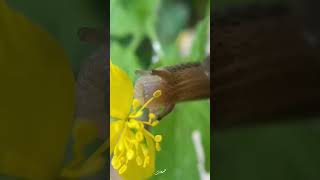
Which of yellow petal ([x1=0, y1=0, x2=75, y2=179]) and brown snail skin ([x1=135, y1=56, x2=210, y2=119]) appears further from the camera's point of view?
brown snail skin ([x1=135, y1=56, x2=210, y2=119])

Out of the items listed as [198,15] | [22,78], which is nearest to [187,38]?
[198,15]

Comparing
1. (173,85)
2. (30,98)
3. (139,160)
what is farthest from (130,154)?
(30,98)

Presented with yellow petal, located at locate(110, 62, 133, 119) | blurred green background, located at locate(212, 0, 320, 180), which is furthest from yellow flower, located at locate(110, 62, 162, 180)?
blurred green background, located at locate(212, 0, 320, 180)

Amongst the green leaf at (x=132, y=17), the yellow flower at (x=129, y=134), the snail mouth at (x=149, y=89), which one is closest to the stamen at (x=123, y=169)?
the yellow flower at (x=129, y=134)

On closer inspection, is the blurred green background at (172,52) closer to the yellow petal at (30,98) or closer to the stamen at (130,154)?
the stamen at (130,154)

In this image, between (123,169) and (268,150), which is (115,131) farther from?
(268,150)

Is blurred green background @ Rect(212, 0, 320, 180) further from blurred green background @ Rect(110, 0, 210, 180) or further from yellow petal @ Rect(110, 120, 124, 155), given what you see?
yellow petal @ Rect(110, 120, 124, 155)
